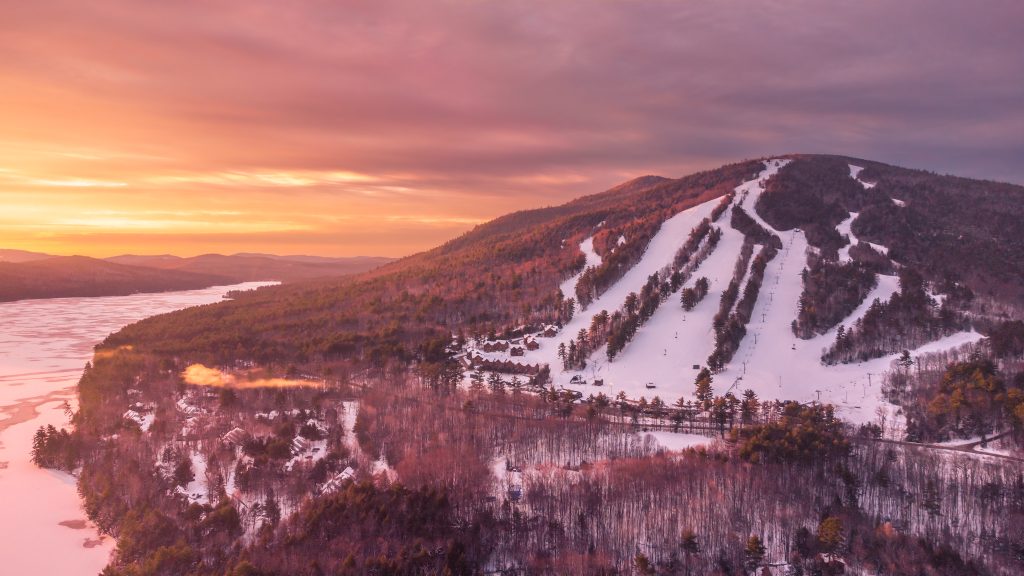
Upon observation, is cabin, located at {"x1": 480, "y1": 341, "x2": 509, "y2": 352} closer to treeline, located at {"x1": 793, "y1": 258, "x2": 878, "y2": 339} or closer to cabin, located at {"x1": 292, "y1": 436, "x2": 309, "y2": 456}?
cabin, located at {"x1": 292, "y1": 436, "x2": 309, "y2": 456}

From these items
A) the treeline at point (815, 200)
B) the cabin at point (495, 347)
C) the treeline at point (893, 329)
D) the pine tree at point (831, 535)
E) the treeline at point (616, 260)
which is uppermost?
the treeline at point (815, 200)

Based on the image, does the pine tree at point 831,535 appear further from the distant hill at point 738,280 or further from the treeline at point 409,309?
the treeline at point 409,309

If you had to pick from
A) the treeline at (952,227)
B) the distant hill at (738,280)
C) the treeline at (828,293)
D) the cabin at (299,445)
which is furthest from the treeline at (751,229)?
the cabin at (299,445)

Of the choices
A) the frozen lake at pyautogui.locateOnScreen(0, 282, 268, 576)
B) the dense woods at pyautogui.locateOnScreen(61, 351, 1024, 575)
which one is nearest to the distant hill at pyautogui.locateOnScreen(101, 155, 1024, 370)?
the frozen lake at pyautogui.locateOnScreen(0, 282, 268, 576)

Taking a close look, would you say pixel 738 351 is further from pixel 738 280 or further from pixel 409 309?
pixel 409 309

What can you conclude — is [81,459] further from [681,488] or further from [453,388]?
[681,488]

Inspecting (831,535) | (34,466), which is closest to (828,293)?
(831,535)

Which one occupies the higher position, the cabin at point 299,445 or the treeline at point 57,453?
the cabin at point 299,445

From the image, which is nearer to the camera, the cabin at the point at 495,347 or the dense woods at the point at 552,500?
the dense woods at the point at 552,500
